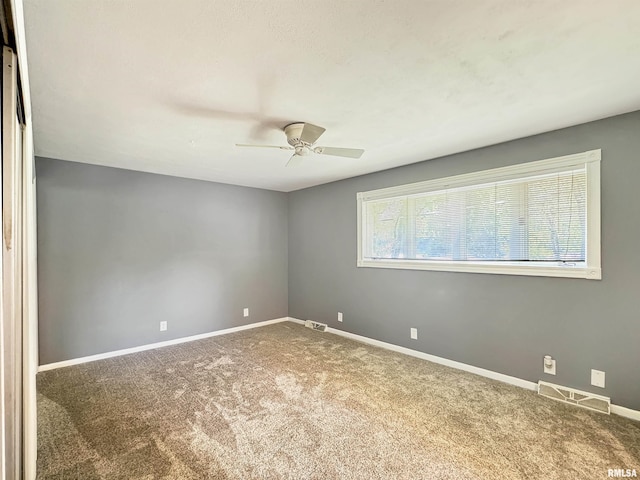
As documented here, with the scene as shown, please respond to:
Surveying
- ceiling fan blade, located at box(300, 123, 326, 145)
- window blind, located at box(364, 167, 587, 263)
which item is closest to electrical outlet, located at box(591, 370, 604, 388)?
window blind, located at box(364, 167, 587, 263)

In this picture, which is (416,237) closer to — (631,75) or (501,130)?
(501,130)

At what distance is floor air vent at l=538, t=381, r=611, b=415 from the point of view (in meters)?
2.39

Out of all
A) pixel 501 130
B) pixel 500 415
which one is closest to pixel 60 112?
pixel 501 130

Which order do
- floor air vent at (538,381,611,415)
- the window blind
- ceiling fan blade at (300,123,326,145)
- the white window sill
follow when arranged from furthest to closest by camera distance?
the window blind < the white window sill < floor air vent at (538,381,611,415) < ceiling fan blade at (300,123,326,145)

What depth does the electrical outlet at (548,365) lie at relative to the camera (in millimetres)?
2664

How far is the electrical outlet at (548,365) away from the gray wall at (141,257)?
3839mm

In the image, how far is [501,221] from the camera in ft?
9.93

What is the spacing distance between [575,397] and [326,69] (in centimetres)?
323

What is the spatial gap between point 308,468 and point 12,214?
1.99 meters

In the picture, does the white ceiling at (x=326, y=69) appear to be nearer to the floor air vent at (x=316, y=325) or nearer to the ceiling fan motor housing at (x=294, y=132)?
the ceiling fan motor housing at (x=294, y=132)

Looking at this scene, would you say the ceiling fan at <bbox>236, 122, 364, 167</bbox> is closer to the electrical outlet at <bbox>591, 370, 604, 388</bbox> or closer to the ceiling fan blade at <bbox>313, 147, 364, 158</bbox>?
the ceiling fan blade at <bbox>313, 147, 364, 158</bbox>

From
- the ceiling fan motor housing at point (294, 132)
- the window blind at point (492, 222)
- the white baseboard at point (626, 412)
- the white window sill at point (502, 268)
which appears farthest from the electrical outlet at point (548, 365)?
the ceiling fan motor housing at point (294, 132)

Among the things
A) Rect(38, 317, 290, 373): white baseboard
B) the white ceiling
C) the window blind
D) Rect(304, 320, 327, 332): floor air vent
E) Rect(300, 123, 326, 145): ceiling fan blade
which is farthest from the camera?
Rect(304, 320, 327, 332): floor air vent

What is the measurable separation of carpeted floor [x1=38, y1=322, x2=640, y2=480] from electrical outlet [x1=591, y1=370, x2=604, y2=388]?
0.78 ft
